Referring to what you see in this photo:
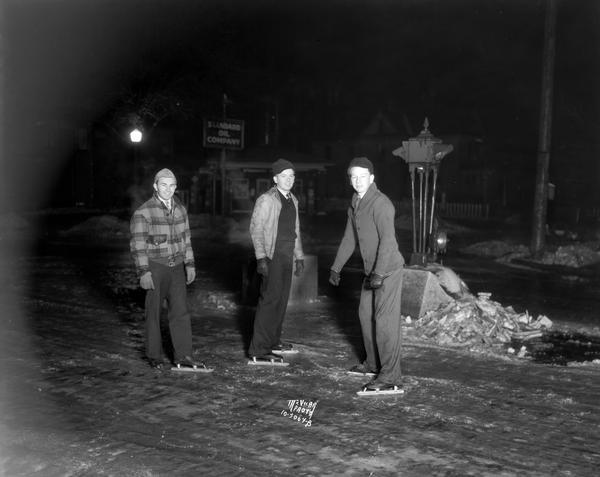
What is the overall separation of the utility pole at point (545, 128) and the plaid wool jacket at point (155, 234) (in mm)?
12661

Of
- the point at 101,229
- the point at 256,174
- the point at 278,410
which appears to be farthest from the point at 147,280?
the point at 256,174

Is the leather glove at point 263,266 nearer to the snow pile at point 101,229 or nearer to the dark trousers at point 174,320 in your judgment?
the dark trousers at point 174,320

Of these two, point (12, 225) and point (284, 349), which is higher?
point (12, 225)

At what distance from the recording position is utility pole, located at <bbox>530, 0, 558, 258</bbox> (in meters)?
16.1

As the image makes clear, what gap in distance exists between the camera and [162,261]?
6242 millimetres

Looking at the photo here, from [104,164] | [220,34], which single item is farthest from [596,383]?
[104,164]

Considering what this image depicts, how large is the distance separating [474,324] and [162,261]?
4.00 m

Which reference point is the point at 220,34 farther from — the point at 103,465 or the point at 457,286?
the point at 103,465

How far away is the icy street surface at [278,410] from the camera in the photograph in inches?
167

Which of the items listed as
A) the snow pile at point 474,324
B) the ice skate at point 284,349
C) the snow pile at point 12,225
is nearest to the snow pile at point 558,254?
the snow pile at point 474,324

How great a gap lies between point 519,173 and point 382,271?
1638 inches

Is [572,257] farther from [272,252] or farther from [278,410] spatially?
[278,410]

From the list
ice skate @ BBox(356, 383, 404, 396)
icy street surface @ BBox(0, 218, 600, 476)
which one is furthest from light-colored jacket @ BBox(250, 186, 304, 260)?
ice skate @ BBox(356, 383, 404, 396)

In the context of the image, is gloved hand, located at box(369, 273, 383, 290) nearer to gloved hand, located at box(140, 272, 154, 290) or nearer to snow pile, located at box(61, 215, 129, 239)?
gloved hand, located at box(140, 272, 154, 290)
